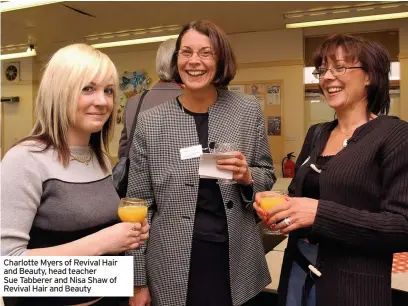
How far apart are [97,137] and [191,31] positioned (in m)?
0.62

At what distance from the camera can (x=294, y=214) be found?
1.34 m

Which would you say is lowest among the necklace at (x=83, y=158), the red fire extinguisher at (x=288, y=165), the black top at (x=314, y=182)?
the red fire extinguisher at (x=288, y=165)

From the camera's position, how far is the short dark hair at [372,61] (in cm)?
153

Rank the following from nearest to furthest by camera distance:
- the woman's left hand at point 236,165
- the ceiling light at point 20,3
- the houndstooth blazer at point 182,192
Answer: the woman's left hand at point 236,165 → the houndstooth blazer at point 182,192 → the ceiling light at point 20,3

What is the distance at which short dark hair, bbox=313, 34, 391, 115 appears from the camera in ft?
5.03

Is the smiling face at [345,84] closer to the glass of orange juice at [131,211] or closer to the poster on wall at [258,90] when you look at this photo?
the glass of orange juice at [131,211]

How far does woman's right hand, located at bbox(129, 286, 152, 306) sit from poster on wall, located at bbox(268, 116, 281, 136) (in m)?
6.10

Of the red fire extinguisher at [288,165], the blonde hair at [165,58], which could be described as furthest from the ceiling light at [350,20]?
the blonde hair at [165,58]

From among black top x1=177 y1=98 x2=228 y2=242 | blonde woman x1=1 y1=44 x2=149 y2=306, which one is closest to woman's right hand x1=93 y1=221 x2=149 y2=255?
blonde woman x1=1 y1=44 x2=149 y2=306

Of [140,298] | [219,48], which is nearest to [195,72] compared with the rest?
[219,48]

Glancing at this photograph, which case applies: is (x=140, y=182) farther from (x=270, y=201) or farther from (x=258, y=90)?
(x=258, y=90)

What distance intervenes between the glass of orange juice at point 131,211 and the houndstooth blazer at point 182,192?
0.72 ft

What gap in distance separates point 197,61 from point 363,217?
3.01ft

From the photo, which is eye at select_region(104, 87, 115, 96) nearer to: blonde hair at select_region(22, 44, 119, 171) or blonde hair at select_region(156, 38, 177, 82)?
blonde hair at select_region(22, 44, 119, 171)
